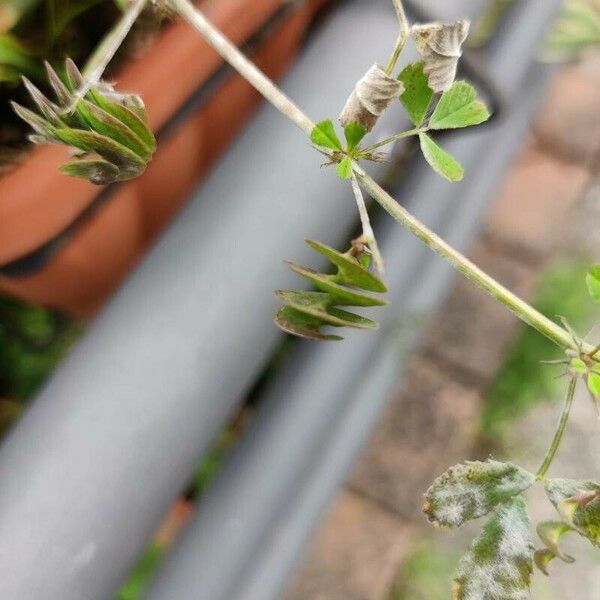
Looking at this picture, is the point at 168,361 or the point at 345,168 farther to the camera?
the point at 168,361

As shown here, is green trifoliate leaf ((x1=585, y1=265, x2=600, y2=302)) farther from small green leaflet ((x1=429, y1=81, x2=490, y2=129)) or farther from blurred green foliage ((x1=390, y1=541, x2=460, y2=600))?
blurred green foliage ((x1=390, y1=541, x2=460, y2=600))

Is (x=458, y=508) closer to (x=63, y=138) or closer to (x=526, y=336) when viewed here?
(x=63, y=138)

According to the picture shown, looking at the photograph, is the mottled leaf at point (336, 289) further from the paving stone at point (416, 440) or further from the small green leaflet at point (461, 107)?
the paving stone at point (416, 440)

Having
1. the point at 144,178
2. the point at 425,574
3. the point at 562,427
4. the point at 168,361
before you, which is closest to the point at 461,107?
the point at 562,427

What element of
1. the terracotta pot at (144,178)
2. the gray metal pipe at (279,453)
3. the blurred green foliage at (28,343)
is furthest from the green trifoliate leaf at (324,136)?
the blurred green foliage at (28,343)

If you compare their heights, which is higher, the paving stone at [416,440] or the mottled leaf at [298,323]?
the paving stone at [416,440]

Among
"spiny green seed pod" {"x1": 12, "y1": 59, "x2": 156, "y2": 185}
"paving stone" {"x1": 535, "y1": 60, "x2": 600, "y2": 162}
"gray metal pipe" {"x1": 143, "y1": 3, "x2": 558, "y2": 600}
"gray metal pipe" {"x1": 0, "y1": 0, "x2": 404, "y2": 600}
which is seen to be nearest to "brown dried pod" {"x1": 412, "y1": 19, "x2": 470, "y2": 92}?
"spiny green seed pod" {"x1": 12, "y1": 59, "x2": 156, "y2": 185}

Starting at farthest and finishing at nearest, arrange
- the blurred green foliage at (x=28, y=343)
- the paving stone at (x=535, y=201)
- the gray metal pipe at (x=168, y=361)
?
the paving stone at (x=535, y=201), the blurred green foliage at (x=28, y=343), the gray metal pipe at (x=168, y=361)

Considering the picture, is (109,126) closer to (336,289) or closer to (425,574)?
(336,289)
